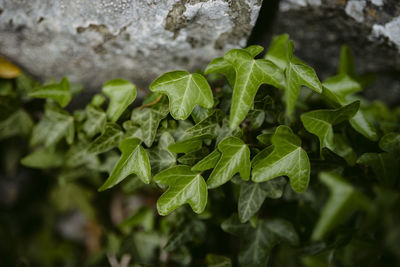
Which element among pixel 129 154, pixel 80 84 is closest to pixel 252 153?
pixel 129 154

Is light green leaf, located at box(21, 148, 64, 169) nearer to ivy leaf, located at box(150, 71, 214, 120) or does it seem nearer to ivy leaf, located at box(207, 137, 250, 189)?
ivy leaf, located at box(150, 71, 214, 120)

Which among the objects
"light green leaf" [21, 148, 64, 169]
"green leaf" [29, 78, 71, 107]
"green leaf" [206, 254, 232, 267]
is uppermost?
"green leaf" [29, 78, 71, 107]

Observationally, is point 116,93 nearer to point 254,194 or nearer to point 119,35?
point 119,35

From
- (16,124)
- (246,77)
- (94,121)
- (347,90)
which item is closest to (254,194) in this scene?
(246,77)

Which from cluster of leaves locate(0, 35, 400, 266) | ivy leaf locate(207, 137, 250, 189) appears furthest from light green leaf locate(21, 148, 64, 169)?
ivy leaf locate(207, 137, 250, 189)

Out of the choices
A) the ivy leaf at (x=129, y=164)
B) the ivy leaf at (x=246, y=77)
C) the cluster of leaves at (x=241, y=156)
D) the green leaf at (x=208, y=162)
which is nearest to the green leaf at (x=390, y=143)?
the cluster of leaves at (x=241, y=156)

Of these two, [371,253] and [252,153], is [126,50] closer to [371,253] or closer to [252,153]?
[252,153]

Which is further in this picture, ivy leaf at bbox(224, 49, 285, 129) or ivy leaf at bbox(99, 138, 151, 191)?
ivy leaf at bbox(99, 138, 151, 191)
